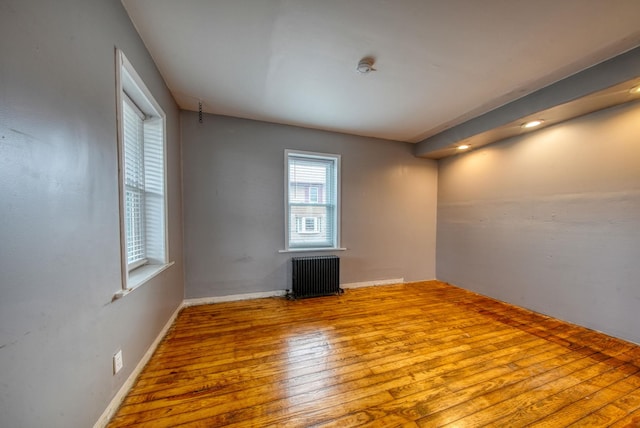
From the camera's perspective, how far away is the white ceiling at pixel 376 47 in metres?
1.54

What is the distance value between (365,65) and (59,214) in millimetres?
2324

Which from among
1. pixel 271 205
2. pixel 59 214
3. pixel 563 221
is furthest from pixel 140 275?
pixel 563 221

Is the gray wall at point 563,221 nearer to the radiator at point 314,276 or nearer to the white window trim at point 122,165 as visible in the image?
the radiator at point 314,276

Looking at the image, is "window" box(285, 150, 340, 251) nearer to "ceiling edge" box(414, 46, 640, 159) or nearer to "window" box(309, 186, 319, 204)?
"window" box(309, 186, 319, 204)

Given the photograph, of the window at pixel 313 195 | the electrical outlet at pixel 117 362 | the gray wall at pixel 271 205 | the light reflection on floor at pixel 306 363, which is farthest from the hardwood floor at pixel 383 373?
the window at pixel 313 195

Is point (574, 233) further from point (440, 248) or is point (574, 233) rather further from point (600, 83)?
point (440, 248)

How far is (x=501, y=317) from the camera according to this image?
2.80 m

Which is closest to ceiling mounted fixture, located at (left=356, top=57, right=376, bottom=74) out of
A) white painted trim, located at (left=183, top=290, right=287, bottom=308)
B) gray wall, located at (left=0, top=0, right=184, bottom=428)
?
gray wall, located at (left=0, top=0, right=184, bottom=428)

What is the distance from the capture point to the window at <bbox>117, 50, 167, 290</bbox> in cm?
191

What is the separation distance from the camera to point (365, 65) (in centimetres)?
205

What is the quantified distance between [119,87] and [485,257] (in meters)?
4.65

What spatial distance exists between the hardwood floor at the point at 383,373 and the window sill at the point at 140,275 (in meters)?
0.70

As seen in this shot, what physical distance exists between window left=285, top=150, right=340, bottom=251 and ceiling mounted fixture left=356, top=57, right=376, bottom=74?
1.63 metres

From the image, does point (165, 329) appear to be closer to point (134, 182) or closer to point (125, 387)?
point (125, 387)
